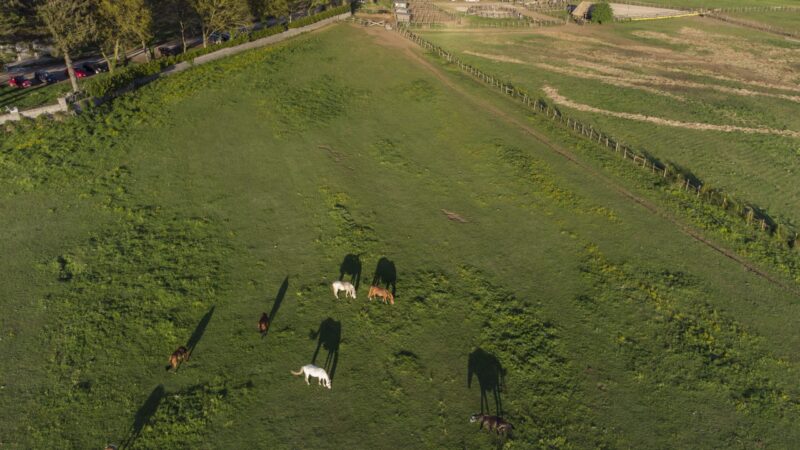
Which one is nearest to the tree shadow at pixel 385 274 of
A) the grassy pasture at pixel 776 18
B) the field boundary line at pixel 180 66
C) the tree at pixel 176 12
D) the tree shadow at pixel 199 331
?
the tree shadow at pixel 199 331

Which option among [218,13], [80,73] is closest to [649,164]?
[218,13]

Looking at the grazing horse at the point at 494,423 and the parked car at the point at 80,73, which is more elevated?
the parked car at the point at 80,73

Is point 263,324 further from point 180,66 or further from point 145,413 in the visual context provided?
point 180,66

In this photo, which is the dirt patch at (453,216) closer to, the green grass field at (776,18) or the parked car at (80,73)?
the parked car at (80,73)

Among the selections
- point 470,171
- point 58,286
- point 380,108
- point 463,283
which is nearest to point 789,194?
point 470,171

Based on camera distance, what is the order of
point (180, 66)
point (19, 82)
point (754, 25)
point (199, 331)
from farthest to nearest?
1. point (754, 25)
2. point (180, 66)
3. point (19, 82)
4. point (199, 331)

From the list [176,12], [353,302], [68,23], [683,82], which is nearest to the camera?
[353,302]
